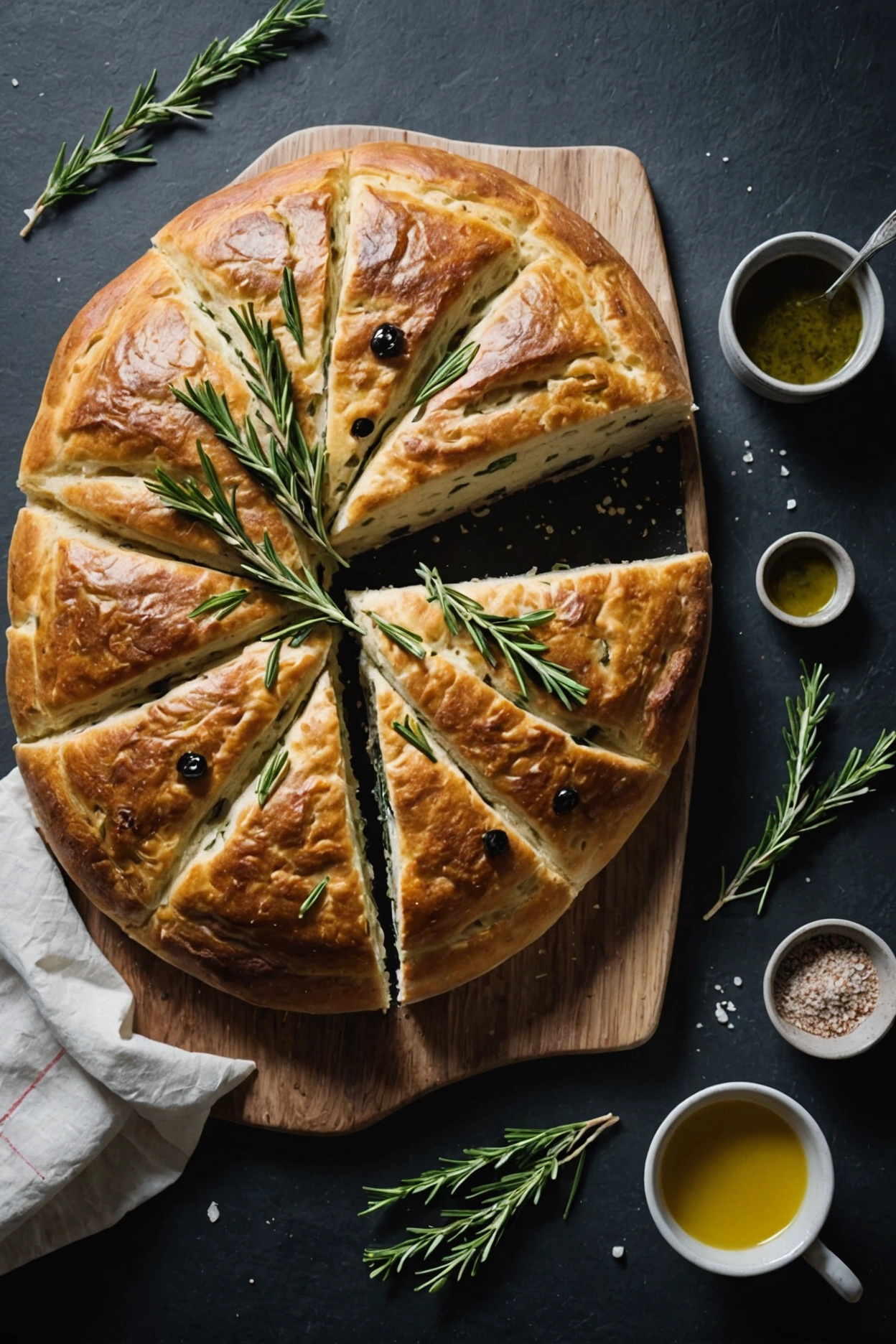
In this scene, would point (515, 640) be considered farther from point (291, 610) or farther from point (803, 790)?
point (803, 790)

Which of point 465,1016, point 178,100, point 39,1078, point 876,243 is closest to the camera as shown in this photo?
point 876,243

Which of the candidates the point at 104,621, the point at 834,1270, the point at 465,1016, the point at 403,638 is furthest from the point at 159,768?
the point at 834,1270

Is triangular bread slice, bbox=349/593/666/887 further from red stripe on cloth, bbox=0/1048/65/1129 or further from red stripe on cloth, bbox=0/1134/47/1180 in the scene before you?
red stripe on cloth, bbox=0/1134/47/1180

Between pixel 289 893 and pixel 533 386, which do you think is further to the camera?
pixel 533 386

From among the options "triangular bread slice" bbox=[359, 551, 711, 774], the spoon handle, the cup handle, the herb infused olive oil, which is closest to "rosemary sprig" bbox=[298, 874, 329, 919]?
"triangular bread slice" bbox=[359, 551, 711, 774]

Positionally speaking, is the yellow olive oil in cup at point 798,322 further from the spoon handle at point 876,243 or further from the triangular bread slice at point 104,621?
the triangular bread slice at point 104,621

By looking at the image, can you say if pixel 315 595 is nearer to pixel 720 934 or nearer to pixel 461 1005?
pixel 461 1005

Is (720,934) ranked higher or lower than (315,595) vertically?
lower

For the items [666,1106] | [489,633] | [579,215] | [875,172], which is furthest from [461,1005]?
[875,172]
